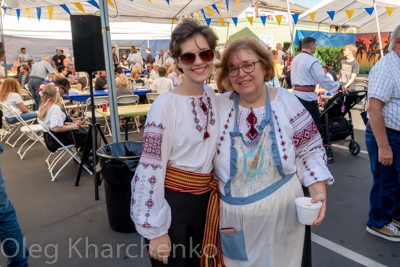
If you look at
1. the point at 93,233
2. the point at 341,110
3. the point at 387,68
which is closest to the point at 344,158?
the point at 341,110

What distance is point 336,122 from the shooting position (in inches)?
231

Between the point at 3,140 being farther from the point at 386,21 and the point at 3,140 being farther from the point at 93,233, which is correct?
the point at 386,21

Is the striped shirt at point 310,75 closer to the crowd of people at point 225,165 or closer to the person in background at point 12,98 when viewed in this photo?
the crowd of people at point 225,165

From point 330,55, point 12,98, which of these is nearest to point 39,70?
point 12,98

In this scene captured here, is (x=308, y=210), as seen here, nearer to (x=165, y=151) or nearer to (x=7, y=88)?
(x=165, y=151)

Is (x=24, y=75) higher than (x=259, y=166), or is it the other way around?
(x=24, y=75)

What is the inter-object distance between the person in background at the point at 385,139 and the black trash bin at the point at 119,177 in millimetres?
2137

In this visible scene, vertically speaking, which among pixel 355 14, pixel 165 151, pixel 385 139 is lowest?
pixel 385 139

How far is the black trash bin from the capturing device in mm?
3287

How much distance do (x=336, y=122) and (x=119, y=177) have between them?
13.2 ft

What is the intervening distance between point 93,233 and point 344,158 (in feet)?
13.9

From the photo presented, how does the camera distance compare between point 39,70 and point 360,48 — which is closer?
point 39,70

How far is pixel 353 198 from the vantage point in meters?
4.21

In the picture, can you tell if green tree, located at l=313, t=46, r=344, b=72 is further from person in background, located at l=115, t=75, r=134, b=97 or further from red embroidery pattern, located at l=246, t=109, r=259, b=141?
red embroidery pattern, located at l=246, t=109, r=259, b=141
